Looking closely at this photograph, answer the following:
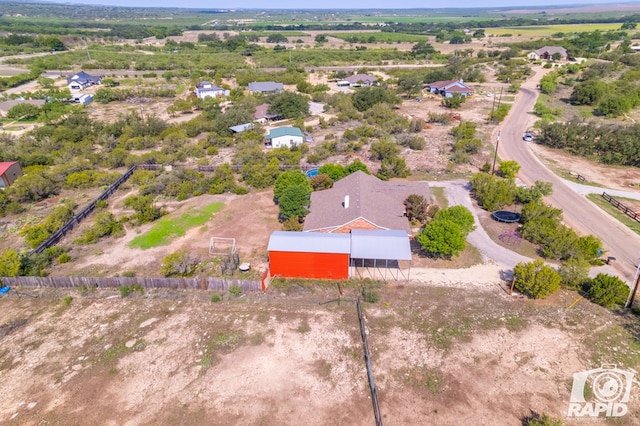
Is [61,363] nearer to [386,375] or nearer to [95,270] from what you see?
[95,270]

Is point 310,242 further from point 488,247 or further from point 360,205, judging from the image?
point 488,247

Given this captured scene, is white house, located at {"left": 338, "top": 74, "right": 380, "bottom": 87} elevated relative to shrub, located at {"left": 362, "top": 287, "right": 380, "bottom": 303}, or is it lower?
elevated

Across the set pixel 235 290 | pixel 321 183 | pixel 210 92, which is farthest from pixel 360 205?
pixel 210 92

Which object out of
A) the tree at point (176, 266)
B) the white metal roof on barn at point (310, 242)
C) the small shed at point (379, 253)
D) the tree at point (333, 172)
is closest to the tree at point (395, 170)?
the tree at point (333, 172)

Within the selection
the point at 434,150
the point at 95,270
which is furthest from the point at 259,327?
the point at 434,150

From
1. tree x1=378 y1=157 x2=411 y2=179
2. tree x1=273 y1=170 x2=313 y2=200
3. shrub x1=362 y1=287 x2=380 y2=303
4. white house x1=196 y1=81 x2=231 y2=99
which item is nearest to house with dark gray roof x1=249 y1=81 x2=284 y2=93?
white house x1=196 y1=81 x2=231 y2=99

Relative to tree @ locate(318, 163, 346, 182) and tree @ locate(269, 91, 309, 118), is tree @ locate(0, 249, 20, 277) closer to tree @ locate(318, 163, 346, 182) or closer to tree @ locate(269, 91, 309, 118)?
tree @ locate(318, 163, 346, 182)

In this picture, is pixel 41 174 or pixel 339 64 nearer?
pixel 41 174
